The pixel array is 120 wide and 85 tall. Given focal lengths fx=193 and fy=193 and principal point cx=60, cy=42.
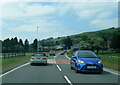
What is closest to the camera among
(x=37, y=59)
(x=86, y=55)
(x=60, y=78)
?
(x=60, y=78)

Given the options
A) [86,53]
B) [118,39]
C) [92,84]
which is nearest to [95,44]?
[118,39]

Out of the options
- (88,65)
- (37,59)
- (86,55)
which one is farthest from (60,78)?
(37,59)

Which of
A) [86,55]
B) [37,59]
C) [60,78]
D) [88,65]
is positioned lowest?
[60,78]

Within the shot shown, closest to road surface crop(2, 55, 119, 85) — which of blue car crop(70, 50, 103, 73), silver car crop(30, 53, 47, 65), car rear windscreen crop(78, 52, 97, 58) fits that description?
blue car crop(70, 50, 103, 73)

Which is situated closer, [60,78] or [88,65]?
[60,78]

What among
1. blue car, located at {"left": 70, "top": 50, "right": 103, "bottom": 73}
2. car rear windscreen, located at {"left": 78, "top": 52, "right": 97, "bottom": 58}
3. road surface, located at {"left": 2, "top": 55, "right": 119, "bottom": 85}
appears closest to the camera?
road surface, located at {"left": 2, "top": 55, "right": 119, "bottom": 85}

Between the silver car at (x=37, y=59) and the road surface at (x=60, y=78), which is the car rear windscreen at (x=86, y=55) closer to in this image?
the road surface at (x=60, y=78)

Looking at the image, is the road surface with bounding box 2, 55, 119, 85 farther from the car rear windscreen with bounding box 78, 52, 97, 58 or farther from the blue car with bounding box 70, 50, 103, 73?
the car rear windscreen with bounding box 78, 52, 97, 58

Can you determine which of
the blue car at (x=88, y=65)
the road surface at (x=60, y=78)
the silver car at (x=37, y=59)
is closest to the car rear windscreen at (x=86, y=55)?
the blue car at (x=88, y=65)

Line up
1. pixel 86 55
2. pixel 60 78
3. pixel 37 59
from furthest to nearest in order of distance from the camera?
1. pixel 37 59
2. pixel 86 55
3. pixel 60 78

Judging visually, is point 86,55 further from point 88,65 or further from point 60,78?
point 60,78

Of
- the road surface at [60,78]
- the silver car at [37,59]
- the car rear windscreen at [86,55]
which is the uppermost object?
the car rear windscreen at [86,55]

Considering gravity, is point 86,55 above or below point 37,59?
above

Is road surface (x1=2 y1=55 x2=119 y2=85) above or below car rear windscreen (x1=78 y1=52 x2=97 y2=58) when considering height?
below
